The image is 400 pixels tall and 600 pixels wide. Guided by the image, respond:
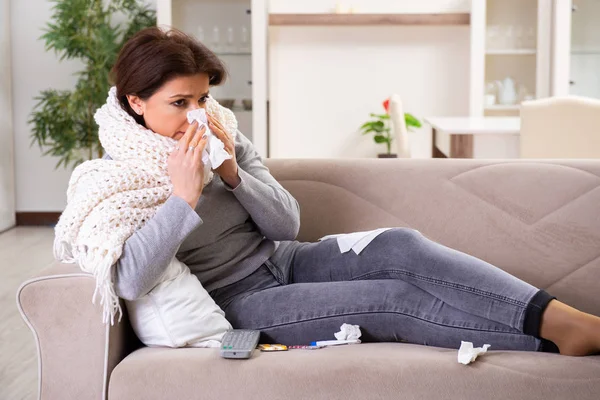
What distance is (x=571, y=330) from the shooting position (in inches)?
71.3

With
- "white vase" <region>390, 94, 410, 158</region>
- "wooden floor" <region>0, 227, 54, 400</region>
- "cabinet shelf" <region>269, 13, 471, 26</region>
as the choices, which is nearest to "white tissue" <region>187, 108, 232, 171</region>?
"wooden floor" <region>0, 227, 54, 400</region>

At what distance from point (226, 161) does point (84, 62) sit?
411cm

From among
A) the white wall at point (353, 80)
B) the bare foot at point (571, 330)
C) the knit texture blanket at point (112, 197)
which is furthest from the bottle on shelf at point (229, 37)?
the bare foot at point (571, 330)

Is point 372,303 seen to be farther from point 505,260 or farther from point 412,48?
point 412,48

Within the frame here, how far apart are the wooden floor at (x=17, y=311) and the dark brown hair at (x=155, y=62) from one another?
116 cm

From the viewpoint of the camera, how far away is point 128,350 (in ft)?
6.32

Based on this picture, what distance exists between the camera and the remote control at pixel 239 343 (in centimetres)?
179

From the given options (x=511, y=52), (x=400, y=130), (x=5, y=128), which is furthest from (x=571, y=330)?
(x=5, y=128)

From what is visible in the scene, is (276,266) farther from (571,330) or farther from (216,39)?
(216,39)

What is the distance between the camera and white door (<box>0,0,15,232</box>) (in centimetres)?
584

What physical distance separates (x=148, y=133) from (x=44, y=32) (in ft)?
14.1

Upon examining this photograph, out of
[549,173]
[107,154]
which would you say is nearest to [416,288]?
[549,173]

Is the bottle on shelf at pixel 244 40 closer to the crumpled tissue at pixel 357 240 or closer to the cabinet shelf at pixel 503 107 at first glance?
the cabinet shelf at pixel 503 107

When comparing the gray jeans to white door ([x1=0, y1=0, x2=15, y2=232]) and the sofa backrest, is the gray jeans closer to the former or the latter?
the sofa backrest
